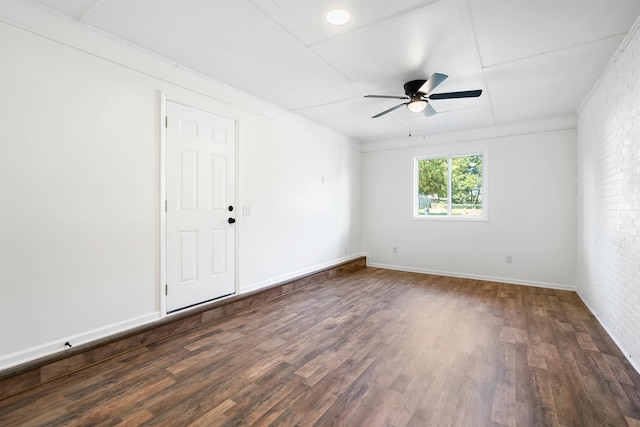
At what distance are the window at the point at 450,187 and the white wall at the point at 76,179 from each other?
4.02 meters

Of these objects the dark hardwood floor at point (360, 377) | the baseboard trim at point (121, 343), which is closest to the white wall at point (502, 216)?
the dark hardwood floor at point (360, 377)

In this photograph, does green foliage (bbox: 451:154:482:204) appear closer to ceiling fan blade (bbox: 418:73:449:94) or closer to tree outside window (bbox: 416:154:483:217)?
tree outside window (bbox: 416:154:483:217)

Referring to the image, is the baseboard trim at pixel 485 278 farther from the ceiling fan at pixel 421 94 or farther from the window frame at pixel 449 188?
the ceiling fan at pixel 421 94

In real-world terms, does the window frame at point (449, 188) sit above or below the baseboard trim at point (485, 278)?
above

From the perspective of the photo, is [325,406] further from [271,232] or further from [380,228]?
[380,228]

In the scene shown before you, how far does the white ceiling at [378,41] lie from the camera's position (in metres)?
2.09

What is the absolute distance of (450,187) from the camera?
557 cm

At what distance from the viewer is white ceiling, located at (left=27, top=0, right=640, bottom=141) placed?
6.85 ft

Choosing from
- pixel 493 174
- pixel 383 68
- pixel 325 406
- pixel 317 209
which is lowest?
pixel 325 406

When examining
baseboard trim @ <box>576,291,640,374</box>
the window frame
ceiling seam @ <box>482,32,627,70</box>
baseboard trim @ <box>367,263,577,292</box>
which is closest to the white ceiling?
ceiling seam @ <box>482,32,627,70</box>

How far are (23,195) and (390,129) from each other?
4845 millimetres

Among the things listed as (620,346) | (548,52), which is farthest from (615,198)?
(548,52)

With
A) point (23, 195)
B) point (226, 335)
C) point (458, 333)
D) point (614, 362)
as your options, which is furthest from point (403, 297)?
point (23, 195)

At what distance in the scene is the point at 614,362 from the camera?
2367 mm
